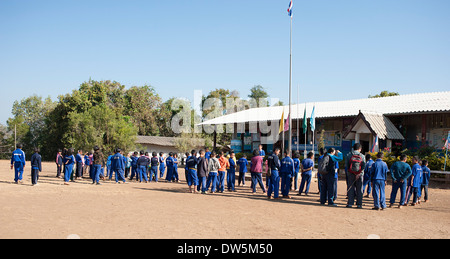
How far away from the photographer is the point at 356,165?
10758 millimetres

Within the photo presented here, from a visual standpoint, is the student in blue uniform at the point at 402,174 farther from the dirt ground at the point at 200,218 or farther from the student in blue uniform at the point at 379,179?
the dirt ground at the point at 200,218

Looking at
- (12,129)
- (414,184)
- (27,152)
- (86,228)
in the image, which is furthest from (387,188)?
(12,129)

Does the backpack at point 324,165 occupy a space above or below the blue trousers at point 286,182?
above

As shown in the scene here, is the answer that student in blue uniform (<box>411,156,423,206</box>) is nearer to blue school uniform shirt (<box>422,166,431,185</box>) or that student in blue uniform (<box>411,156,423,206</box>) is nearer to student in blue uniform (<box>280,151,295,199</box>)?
blue school uniform shirt (<box>422,166,431,185</box>)

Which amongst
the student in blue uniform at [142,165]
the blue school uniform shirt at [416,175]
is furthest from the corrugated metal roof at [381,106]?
the student in blue uniform at [142,165]

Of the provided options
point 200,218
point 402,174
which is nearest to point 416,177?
point 402,174

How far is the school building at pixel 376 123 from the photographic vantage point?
2031cm

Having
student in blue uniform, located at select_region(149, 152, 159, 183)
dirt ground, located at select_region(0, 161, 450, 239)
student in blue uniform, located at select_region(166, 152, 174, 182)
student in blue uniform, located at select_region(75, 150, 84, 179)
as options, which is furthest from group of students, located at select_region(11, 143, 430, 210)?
student in blue uniform, located at select_region(166, 152, 174, 182)

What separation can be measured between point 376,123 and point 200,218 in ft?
51.8

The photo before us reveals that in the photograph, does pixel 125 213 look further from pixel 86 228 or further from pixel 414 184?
pixel 414 184

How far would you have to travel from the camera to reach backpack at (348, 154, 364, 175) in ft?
35.1

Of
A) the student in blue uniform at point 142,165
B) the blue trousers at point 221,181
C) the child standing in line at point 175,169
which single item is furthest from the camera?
the child standing in line at point 175,169

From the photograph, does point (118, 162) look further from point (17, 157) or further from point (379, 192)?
point (379, 192)

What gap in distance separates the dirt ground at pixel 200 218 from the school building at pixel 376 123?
8781mm
